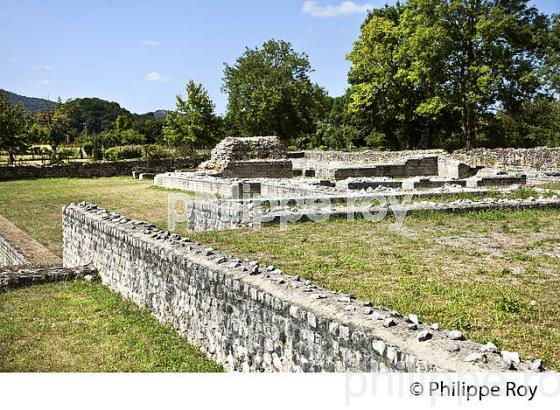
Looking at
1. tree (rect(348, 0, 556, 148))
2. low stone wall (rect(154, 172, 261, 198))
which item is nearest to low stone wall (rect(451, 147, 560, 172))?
tree (rect(348, 0, 556, 148))

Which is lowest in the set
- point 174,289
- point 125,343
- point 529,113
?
point 125,343

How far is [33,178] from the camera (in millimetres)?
33656

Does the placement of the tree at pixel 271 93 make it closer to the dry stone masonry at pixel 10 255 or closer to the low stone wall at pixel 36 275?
the dry stone masonry at pixel 10 255

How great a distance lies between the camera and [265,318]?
5.75 metres

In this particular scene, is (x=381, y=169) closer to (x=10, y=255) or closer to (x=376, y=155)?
(x=376, y=155)

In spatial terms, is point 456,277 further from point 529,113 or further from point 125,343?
point 529,113

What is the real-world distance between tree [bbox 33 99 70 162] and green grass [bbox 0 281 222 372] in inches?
1506

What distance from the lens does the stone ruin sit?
29.2 m

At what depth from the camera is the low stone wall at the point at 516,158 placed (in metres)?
26.2

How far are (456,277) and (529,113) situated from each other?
3634 centimetres

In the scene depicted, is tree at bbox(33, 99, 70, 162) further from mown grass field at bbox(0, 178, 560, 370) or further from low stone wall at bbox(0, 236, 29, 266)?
mown grass field at bbox(0, 178, 560, 370)

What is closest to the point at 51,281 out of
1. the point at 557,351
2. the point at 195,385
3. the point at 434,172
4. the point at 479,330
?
the point at 195,385

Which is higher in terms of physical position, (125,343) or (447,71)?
(447,71)

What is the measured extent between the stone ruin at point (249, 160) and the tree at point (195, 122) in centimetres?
1765
